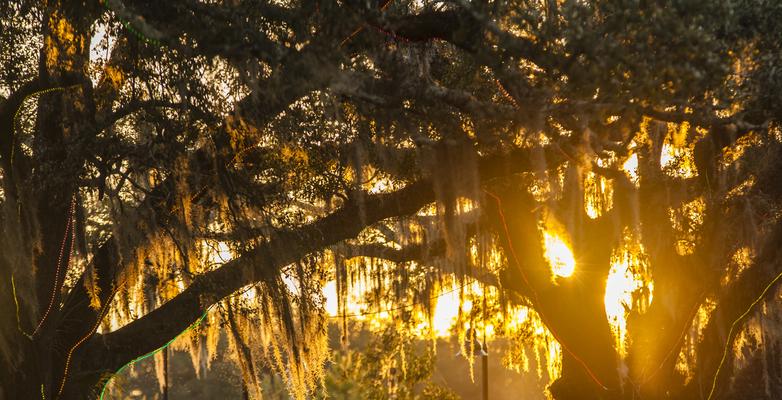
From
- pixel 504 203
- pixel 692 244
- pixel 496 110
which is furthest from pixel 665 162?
pixel 496 110

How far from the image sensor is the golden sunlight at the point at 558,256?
9.05 metres

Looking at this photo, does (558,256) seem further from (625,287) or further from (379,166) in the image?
(379,166)

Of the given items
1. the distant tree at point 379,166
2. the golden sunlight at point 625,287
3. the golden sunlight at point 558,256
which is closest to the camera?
the distant tree at point 379,166

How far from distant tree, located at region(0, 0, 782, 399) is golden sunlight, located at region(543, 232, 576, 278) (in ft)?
0.10

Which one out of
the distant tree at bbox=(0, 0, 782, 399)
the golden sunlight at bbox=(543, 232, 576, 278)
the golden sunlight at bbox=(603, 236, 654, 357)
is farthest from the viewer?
the golden sunlight at bbox=(603, 236, 654, 357)

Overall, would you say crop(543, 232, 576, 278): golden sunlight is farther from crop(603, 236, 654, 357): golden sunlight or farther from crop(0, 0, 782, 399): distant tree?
crop(603, 236, 654, 357): golden sunlight

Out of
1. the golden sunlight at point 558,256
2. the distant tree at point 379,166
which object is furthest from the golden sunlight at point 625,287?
the golden sunlight at point 558,256

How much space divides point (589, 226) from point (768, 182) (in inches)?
76.0

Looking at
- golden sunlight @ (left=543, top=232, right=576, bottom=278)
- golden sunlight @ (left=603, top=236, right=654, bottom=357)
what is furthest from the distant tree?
golden sunlight @ (left=603, top=236, right=654, bottom=357)

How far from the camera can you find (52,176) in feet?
22.3

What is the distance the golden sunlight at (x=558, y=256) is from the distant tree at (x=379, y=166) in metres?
0.03

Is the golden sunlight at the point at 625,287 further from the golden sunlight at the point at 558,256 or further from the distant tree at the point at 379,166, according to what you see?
the golden sunlight at the point at 558,256

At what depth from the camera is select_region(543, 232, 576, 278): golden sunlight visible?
9.05 metres

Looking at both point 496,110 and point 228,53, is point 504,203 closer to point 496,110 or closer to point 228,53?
point 496,110
